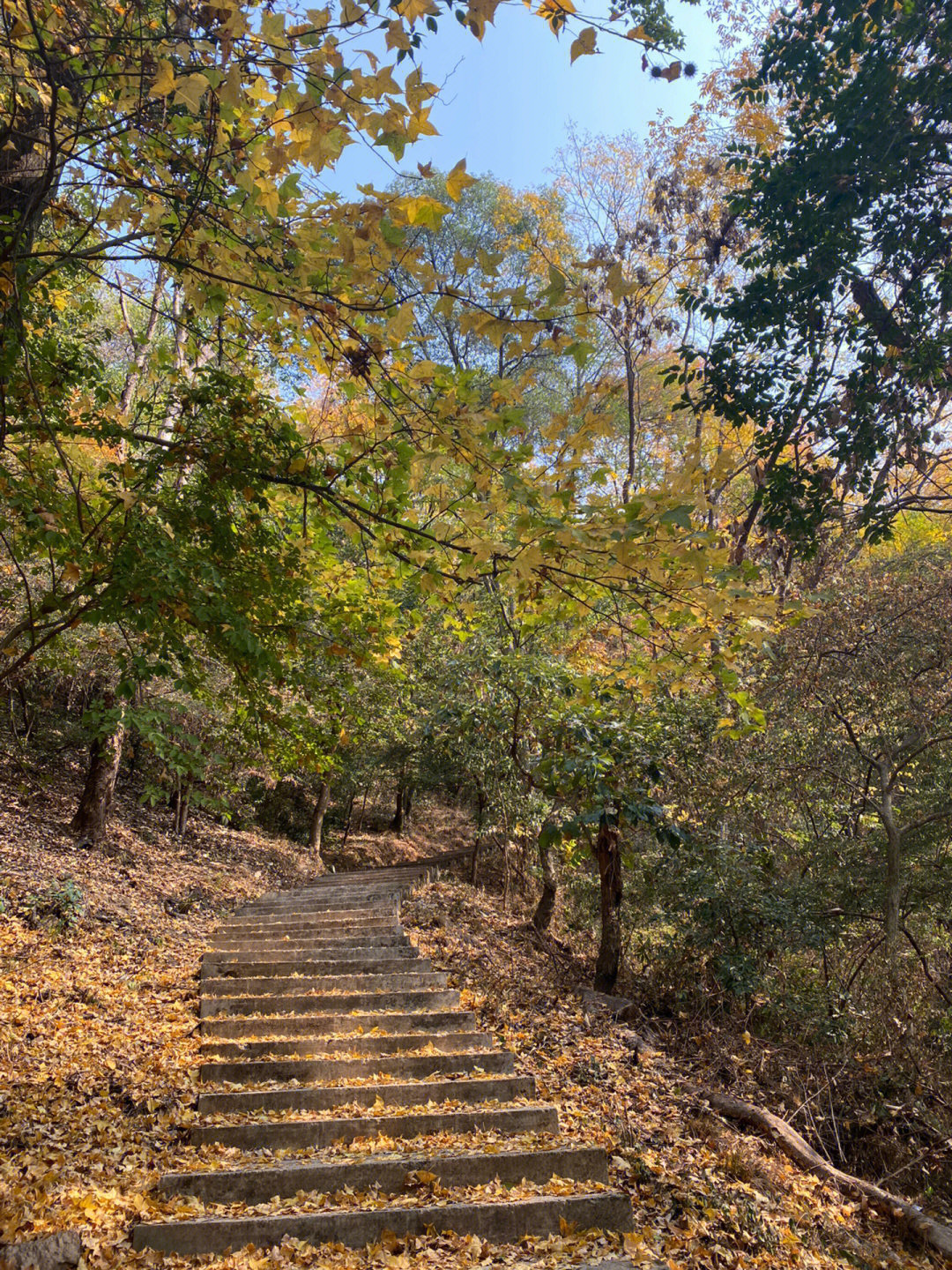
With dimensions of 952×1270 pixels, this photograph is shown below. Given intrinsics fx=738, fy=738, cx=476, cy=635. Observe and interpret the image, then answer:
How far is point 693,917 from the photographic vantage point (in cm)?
647

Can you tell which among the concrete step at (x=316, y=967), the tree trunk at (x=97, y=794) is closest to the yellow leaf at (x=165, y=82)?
the concrete step at (x=316, y=967)

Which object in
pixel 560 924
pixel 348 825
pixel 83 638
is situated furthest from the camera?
pixel 348 825

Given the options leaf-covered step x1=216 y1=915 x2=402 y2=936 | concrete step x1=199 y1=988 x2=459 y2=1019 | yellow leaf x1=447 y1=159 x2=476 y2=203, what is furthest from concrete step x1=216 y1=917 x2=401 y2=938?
yellow leaf x1=447 y1=159 x2=476 y2=203

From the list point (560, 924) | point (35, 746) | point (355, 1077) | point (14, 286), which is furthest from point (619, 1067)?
point (35, 746)

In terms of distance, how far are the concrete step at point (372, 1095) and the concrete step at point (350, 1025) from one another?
0.71 m

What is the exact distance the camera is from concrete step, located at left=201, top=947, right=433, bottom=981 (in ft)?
17.3

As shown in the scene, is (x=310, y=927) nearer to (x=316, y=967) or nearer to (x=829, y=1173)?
(x=316, y=967)

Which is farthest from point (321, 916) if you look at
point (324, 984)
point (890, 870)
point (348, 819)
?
point (348, 819)

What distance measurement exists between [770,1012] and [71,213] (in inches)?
273

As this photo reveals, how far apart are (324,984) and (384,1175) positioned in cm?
233

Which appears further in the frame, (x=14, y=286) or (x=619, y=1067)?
(x=619, y=1067)

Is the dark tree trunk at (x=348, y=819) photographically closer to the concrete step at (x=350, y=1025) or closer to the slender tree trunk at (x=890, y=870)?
the slender tree trunk at (x=890, y=870)

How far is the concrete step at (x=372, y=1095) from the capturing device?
11.3ft

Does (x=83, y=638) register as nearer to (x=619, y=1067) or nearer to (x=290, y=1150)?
(x=290, y=1150)
